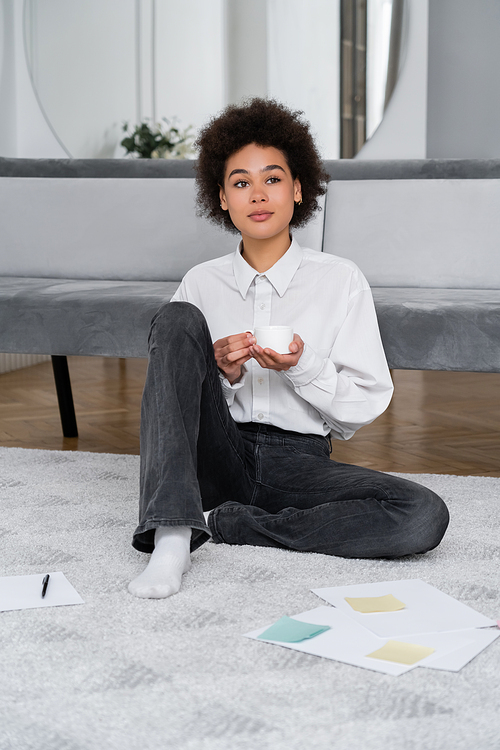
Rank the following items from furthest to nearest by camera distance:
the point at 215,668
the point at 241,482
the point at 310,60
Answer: the point at 310,60 → the point at 241,482 → the point at 215,668

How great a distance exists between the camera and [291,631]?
3.54ft

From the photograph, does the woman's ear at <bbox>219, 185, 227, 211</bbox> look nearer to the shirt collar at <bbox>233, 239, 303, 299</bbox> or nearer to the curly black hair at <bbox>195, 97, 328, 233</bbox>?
the curly black hair at <bbox>195, 97, 328, 233</bbox>

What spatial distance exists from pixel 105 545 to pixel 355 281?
0.67 meters

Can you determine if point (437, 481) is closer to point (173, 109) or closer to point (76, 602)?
point (76, 602)

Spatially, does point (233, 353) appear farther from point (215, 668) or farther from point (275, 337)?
point (215, 668)

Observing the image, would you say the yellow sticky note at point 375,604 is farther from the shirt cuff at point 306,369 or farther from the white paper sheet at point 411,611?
the shirt cuff at point 306,369

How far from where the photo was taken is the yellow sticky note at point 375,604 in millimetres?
1141

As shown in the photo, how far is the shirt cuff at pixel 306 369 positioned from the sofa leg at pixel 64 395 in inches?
53.9

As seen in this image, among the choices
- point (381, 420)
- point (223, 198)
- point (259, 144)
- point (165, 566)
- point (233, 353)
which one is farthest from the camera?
point (381, 420)

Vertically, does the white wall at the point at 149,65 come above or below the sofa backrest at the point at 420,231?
above

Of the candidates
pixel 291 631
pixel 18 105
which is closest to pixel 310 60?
pixel 18 105

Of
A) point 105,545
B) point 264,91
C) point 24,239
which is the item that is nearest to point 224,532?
point 105,545

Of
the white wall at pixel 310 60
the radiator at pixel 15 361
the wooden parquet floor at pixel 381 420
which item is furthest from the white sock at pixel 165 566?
the white wall at pixel 310 60

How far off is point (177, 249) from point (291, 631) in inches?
68.7
